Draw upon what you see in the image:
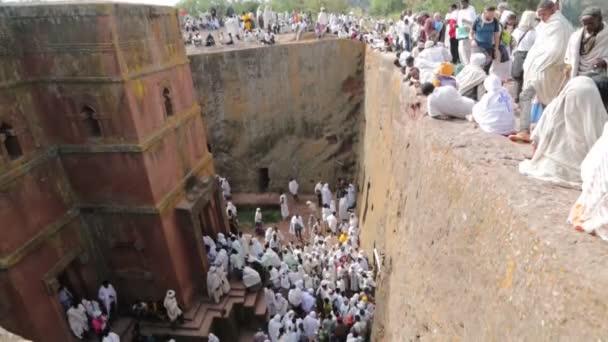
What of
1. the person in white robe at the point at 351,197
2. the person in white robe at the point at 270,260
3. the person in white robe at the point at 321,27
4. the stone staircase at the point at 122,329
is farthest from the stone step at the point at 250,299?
the person in white robe at the point at 321,27

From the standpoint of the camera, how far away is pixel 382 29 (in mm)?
20266

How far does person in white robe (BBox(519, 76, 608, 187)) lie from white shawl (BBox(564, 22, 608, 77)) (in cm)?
109

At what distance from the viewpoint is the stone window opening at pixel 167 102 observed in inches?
329

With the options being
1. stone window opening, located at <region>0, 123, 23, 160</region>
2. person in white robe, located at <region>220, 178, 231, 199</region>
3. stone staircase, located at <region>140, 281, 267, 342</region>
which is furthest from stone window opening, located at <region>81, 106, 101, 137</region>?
person in white robe, located at <region>220, 178, 231, 199</region>

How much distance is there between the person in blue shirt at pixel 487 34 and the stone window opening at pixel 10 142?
26.2 ft

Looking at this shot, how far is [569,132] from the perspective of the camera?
10.7 feet

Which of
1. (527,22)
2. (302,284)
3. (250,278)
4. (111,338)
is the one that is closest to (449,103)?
(527,22)

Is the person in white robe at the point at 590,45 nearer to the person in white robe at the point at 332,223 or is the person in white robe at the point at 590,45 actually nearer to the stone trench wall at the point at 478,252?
the stone trench wall at the point at 478,252

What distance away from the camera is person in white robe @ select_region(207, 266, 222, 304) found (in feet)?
28.0

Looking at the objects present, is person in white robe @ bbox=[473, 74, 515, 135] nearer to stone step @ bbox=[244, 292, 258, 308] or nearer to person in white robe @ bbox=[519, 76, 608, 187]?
person in white robe @ bbox=[519, 76, 608, 187]

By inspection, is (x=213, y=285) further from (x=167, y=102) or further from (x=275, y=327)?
(x=167, y=102)

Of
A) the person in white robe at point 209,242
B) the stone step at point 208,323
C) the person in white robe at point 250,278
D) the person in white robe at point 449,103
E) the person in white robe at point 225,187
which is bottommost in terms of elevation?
the person in white robe at point 225,187

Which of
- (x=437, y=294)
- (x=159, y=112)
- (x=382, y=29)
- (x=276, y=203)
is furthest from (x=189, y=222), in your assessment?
(x=382, y=29)

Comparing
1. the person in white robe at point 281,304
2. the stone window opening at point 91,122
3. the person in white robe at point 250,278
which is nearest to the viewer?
the stone window opening at point 91,122
